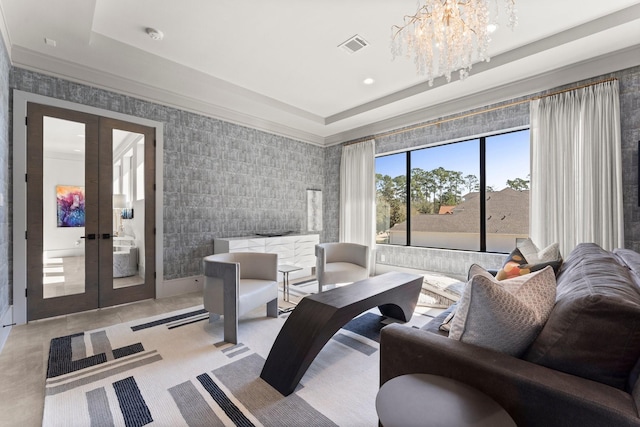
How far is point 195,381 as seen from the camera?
1961mm

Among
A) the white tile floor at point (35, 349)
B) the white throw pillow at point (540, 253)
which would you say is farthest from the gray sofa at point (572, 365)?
the white tile floor at point (35, 349)

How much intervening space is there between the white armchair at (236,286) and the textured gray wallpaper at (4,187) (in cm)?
182

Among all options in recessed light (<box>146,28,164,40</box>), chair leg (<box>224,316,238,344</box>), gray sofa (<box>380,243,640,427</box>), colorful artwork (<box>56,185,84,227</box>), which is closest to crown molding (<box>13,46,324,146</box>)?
recessed light (<box>146,28,164,40</box>)

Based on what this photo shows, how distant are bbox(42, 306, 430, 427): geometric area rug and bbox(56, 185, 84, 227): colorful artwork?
4.09ft

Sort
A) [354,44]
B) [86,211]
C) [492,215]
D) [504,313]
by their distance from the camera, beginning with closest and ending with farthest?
1. [504,313]
2. [354,44]
3. [86,211]
4. [492,215]

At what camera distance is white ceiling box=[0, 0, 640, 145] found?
2.50m

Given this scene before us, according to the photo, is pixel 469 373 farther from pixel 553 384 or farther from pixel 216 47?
pixel 216 47

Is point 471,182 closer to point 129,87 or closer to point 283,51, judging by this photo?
point 283,51

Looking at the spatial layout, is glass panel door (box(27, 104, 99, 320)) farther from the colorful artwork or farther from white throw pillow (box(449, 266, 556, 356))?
white throw pillow (box(449, 266, 556, 356))

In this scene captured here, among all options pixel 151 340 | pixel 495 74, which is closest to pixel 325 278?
pixel 151 340

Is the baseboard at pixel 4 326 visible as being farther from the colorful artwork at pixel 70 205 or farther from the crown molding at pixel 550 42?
the crown molding at pixel 550 42

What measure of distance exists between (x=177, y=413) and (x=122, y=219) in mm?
2763

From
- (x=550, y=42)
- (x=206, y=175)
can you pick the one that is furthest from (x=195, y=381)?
(x=550, y=42)

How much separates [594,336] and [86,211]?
4.31 metres
